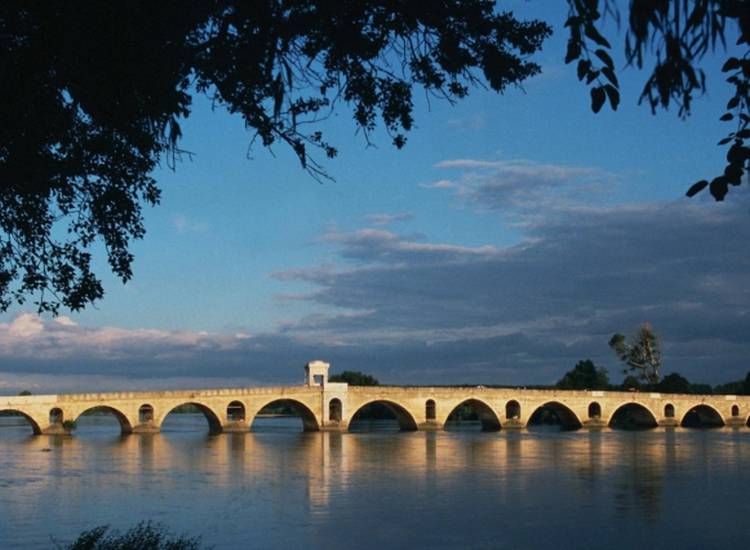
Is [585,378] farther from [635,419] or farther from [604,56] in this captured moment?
[604,56]

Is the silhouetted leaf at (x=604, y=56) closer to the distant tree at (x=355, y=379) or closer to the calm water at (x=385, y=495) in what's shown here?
the calm water at (x=385, y=495)

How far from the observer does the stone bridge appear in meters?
53.4

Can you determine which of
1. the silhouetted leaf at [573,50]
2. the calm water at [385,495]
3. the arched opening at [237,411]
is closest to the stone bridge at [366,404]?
the arched opening at [237,411]

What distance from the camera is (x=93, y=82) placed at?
26.2ft

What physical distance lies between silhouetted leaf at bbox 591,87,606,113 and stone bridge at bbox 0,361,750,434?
4708 cm

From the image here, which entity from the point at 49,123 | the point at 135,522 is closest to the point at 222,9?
the point at 49,123

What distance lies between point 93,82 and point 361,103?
277cm

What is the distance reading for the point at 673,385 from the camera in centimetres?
8594

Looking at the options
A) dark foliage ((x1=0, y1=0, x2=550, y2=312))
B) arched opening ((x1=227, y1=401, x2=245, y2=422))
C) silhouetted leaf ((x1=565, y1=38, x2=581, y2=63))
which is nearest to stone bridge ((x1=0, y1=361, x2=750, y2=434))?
arched opening ((x1=227, y1=401, x2=245, y2=422))

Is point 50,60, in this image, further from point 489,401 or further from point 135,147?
point 489,401

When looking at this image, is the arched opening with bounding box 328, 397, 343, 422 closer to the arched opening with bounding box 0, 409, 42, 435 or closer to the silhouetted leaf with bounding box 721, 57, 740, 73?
the arched opening with bounding box 0, 409, 42, 435

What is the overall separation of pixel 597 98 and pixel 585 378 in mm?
91331

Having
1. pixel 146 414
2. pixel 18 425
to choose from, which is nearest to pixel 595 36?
pixel 146 414

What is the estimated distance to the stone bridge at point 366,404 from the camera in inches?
2103
